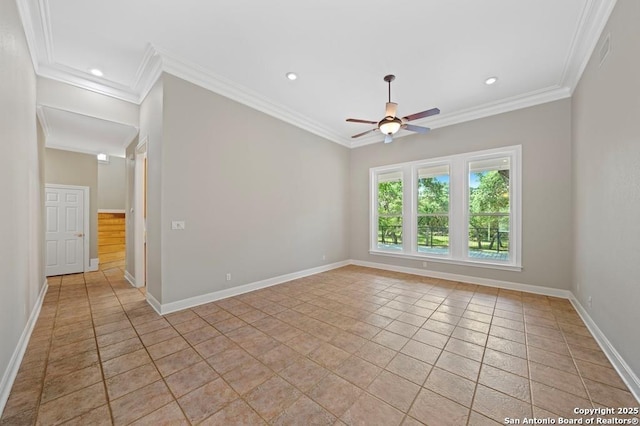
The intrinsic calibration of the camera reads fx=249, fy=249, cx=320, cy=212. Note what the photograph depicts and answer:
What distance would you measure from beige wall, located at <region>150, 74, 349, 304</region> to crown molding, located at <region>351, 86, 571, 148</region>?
2.60m

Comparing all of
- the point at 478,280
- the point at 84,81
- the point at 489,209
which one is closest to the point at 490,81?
the point at 489,209

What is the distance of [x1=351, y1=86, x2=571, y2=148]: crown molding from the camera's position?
397 centimetres

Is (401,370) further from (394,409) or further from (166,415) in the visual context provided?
(166,415)

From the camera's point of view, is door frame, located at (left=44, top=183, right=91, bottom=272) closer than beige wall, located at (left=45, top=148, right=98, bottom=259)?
No

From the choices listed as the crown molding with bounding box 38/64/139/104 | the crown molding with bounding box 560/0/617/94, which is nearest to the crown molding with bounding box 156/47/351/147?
the crown molding with bounding box 38/64/139/104

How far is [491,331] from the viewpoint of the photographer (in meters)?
2.81

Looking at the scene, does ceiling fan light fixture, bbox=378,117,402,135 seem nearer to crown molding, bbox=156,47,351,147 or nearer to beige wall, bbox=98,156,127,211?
crown molding, bbox=156,47,351,147

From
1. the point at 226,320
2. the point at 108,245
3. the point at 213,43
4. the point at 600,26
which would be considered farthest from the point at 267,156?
the point at 108,245

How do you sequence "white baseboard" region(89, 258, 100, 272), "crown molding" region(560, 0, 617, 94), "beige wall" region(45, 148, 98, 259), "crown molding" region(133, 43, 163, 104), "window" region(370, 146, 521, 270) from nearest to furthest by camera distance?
"crown molding" region(560, 0, 617, 94), "crown molding" region(133, 43, 163, 104), "window" region(370, 146, 521, 270), "beige wall" region(45, 148, 98, 259), "white baseboard" region(89, 258, 100, 272)

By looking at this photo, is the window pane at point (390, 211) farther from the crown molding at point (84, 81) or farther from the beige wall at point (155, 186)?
the crown molding at point (84, 81)

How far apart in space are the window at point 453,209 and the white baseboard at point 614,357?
1506 millimetres

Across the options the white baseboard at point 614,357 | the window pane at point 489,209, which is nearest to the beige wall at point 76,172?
the window pane at point 489,209

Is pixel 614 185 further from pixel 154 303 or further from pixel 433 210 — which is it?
pixel 154 303

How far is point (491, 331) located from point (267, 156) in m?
4.13
